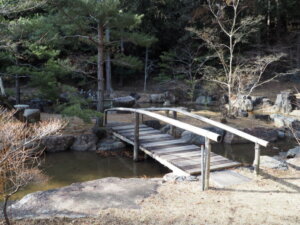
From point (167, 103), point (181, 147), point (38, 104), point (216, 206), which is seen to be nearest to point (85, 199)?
point (216, 206)

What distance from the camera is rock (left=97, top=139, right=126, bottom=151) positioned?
7230 millimetres

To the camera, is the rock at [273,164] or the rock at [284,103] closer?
the rock at [273,164]

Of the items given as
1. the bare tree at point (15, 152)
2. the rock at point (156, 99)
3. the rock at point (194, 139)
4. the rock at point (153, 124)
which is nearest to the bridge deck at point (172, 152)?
the rock at point (153, 124)

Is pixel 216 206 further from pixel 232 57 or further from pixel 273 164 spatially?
pixel 232 57

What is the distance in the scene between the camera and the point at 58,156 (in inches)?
266

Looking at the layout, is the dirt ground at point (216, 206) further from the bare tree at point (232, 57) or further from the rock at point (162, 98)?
the rock at point (162, 98)

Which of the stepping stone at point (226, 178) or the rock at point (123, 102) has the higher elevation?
the rock at point (123, 102)

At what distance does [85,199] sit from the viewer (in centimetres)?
356

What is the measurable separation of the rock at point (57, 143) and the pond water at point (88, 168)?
0.19 m

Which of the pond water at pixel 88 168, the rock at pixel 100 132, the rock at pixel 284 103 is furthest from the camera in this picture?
the rock at pixel 284 103

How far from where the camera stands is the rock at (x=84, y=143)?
7215 mm

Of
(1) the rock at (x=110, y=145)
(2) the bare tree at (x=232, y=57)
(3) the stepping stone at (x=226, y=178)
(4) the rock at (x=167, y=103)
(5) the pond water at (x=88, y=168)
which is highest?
(2) the bare tree at (x=232, y=57)

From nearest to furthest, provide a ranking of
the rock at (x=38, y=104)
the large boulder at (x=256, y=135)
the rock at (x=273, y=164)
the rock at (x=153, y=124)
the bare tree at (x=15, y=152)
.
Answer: the bare tree at (x=15, y=152), the rock at (x=273, y=164), the large boulder at (x=256, y=135), the rock at (x=153, y=124), the rock at (x=38, y=104)

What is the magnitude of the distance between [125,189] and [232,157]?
13.0 ft
